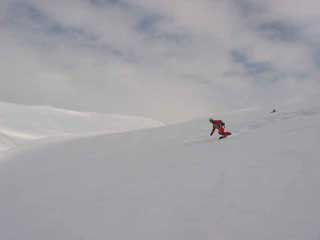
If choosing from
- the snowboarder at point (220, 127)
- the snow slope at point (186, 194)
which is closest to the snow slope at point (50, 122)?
the snow slope at point (186, 194)

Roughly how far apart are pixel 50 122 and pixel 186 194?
25.5 m

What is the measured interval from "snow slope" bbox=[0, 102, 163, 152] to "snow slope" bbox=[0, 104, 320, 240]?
380 inches

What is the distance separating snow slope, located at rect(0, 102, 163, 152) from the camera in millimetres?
18719

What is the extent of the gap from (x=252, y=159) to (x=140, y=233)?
1877 mm

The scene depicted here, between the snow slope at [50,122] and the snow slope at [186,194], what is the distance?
9.66 meters

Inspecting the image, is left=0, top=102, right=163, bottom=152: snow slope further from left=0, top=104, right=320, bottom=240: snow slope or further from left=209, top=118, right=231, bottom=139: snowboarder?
left=209, top=118, right=231, bottom=139: snowboarder

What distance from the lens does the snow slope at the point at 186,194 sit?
7.52 ft

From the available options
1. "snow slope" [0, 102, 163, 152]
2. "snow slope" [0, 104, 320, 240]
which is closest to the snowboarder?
"snow slope" [0, 104, 320, 240]

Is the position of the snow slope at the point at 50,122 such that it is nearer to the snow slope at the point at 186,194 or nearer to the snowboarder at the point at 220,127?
the snow slope at the point at 186,194

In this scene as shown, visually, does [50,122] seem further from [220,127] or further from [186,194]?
[186,194]

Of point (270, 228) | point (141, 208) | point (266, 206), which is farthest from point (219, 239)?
point (141, 208)

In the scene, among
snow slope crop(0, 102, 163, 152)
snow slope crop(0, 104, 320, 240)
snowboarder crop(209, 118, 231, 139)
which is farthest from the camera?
snow slope crop(0, 102, 163, 152)

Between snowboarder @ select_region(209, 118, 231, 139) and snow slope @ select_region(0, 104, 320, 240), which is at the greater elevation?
snowboarder @ select_region(209, 118, 231, 139)

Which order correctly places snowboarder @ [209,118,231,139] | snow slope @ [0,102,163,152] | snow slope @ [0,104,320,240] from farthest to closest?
1. snow slope @ [0,102,163,152]
2. snowboarder @ [209,118,231,139]
3. snow slope @ [0,104,320,240]
